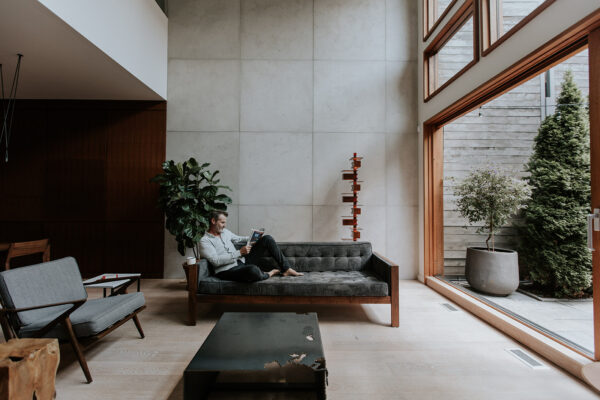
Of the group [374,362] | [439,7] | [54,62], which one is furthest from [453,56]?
[54,62]

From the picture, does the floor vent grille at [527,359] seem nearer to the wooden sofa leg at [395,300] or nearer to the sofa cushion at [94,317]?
the wooden sofa leg at [395,300]

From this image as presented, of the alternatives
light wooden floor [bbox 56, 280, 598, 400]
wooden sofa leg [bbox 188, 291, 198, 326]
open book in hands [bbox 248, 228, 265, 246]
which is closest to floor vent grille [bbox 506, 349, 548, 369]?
light wooden floor [bbox 56, 280, 598, 400]

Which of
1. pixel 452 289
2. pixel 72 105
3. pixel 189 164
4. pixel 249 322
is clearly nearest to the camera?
pixel 249 322

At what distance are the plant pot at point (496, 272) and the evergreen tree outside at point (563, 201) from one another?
1.23 ft

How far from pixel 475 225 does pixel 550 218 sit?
3.34ft

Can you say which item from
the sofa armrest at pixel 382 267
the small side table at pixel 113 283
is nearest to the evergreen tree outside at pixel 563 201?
the sofa armrest at pixel 382 267

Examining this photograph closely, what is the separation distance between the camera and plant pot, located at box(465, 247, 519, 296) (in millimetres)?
3803

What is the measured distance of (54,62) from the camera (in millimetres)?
3617

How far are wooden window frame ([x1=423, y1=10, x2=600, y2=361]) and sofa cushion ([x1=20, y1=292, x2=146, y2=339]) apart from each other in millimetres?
3492

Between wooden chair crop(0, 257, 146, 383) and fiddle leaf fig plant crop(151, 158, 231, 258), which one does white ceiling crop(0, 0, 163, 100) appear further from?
wooden chair crop(0, 257, 146, 383)

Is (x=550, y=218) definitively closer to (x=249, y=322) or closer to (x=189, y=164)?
(x=249, y=322)

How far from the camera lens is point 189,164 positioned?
4.44m

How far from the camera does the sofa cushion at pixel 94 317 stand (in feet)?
6.89

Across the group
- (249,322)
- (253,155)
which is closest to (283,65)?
(253,155)
